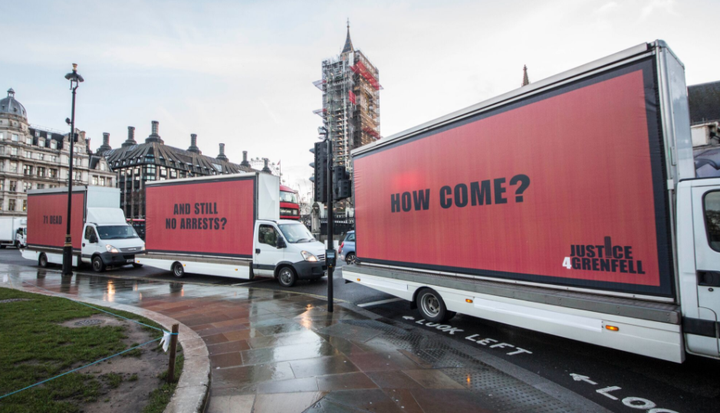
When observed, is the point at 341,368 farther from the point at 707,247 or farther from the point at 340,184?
the point at 707,247

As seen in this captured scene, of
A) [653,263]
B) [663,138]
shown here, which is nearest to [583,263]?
→ [653,263]

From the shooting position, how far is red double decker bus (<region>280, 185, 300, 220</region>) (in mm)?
28344

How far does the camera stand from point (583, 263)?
4.53 metres

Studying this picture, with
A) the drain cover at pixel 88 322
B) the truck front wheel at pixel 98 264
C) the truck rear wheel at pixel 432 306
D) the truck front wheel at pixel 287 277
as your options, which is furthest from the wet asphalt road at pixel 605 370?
the truck front wheel at pixel 98 264

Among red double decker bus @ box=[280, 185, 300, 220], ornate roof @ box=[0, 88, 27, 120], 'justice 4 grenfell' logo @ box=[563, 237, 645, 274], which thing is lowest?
'justice 4 grenfell' logo @ box=[563, 237, 645, 274]

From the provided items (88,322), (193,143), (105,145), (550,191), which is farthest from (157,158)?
(550,191)

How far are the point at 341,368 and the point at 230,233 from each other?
8702 millimetres

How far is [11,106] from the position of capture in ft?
239

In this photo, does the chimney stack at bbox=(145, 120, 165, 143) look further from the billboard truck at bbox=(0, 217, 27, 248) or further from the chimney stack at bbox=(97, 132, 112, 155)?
the billboard truck at bbox=(0, 217, 27, 248)

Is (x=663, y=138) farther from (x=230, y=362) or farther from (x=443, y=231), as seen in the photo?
(x=230, y=362)

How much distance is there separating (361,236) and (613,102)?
554 centimetres

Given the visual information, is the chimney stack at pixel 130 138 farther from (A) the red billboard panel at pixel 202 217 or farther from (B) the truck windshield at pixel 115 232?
(A) the red billboard panel at pixel 202 217

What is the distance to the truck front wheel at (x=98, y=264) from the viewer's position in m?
15.0

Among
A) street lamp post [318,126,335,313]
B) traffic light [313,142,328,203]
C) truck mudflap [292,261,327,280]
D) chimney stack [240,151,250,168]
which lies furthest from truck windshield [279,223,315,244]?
chimney stack [240,151,250,168]
